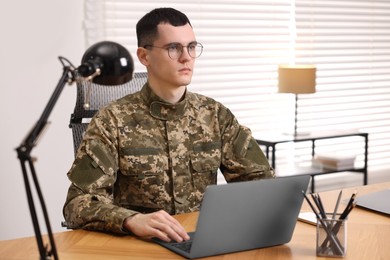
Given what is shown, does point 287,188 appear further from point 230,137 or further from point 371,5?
point 371,5

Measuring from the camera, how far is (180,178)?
2080 millimetres

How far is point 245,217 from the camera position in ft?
4.91

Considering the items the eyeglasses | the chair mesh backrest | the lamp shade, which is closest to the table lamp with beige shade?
the lamp shade

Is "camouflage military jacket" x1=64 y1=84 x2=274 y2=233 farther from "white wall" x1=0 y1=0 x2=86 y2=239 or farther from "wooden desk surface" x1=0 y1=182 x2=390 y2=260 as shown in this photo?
"white wall" x1=0 y1=0 x2=86 y2=239

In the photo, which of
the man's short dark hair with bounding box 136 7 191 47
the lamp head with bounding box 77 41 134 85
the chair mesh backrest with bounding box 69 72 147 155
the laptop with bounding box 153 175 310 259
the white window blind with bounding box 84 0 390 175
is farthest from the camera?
the white window blind with bounding box 84 0 390 175

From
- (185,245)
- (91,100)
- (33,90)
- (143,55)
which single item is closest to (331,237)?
(185,245)

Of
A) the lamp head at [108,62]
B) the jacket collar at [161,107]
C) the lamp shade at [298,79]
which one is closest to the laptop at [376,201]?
the jacket collar at [161,107]

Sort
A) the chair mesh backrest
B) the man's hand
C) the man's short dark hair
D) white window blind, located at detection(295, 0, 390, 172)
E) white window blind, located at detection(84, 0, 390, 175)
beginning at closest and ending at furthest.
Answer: the man's hand < the man's short dark hair < the chair mesh backrest < white window blind, located at detection(84, 0, 390, 175) < white window blind, located at detection(295, 0, 390, 172)

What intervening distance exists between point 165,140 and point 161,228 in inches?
21.0

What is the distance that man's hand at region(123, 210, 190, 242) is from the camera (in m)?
1.57

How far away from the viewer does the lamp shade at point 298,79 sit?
154 inches

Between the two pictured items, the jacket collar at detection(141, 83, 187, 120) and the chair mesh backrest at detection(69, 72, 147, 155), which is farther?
the chair mesh backrest at detection(69, 72, 147, 155)

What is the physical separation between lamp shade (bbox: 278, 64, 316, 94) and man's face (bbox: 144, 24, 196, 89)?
197cm

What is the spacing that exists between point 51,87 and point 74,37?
0.94ft
